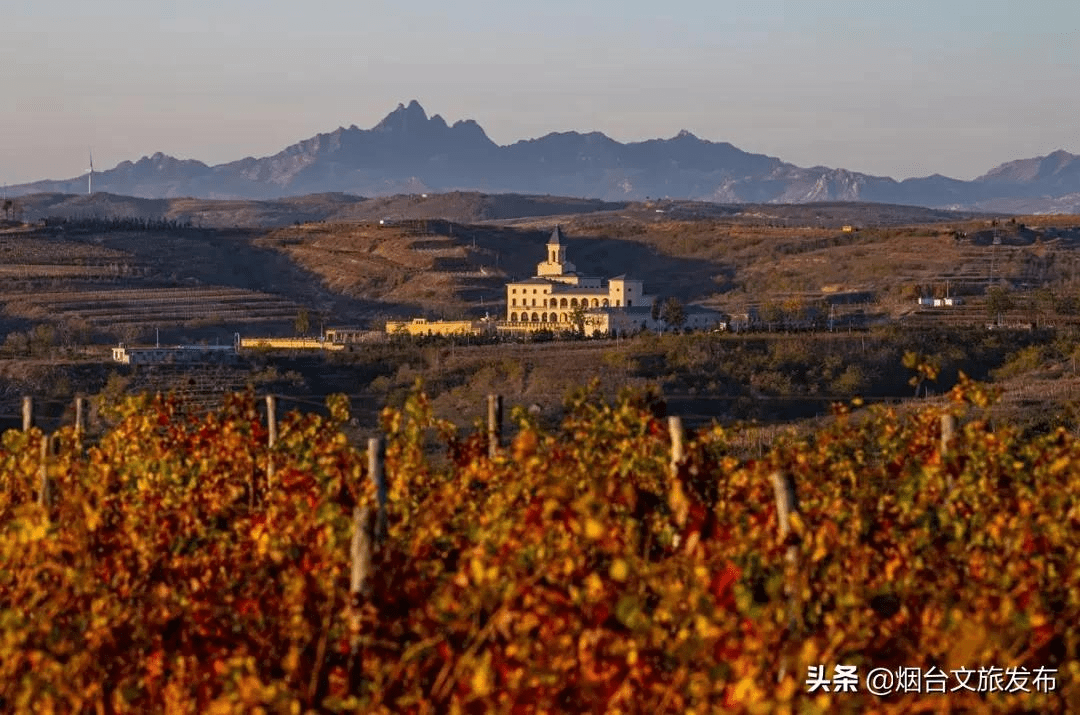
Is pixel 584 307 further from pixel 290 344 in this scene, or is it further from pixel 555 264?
pixel 290 344

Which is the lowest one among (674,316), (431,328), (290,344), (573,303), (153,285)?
(573,303)

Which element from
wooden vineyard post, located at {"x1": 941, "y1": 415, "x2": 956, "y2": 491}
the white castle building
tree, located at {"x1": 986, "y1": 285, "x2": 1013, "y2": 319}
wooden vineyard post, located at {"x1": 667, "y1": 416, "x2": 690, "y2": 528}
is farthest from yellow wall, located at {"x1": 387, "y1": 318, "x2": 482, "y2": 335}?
wooden vineyard post, located at {"x1": 667, "y1": 416, "x2": 690, "y2": 528}

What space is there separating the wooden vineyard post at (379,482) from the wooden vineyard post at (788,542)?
182 cm

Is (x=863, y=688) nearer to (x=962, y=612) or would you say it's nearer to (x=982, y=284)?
(x=962, y=612)

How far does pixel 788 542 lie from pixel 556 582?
3.33ft

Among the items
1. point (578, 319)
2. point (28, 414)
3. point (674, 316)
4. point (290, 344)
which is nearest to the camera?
point (28, 414)

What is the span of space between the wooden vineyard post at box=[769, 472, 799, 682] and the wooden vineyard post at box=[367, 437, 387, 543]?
5.96 feet

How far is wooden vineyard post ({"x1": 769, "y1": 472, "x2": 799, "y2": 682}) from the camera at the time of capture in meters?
6.88

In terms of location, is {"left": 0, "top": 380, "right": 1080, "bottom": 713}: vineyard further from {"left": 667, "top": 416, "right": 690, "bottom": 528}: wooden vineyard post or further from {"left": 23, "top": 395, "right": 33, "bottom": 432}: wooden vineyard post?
{"left": 23, "top": 395, "right": 33, "bottom": 432}: wooden vineyard post

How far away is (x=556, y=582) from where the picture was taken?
23.4ft

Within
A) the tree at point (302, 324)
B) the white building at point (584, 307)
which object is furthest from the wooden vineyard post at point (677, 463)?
the tree at point (302, 324)

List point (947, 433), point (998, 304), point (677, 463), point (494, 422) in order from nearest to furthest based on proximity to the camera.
Answer: point (677, 463) → point (947, 433) → point (494, 422) → point (998, 304)

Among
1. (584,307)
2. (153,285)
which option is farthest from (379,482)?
(153,285)

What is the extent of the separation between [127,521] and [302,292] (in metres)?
95.7
